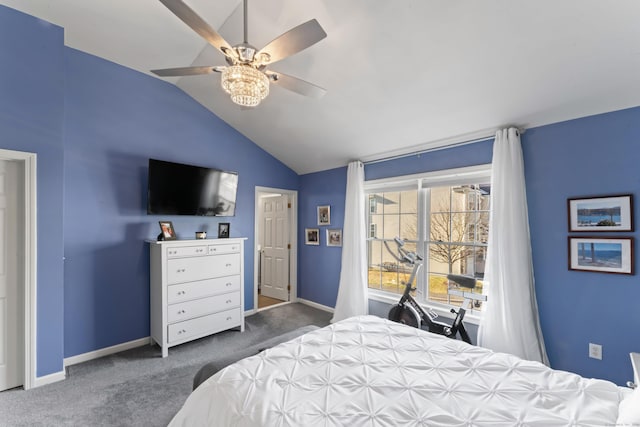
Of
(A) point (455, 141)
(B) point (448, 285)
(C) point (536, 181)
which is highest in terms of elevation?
(A) point (455, 141)

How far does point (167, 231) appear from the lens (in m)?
3.19

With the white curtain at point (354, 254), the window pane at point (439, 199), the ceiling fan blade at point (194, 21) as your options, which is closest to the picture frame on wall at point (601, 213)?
the window pane at point (439, 199)

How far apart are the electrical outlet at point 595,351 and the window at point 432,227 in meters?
0.95

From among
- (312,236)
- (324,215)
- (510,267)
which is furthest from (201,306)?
(510,267)

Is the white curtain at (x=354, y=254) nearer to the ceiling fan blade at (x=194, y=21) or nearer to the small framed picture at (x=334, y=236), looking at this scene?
the small framed picture at (x=334, y=236)

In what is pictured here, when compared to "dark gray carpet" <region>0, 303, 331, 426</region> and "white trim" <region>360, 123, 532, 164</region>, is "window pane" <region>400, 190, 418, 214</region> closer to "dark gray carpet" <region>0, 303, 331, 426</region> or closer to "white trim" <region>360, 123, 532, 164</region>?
"white trim" <region>360, 123, 532, 164</region>

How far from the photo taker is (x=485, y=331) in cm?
272

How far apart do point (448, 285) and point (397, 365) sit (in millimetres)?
2176

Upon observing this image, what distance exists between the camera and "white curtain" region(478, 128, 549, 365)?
2.51m

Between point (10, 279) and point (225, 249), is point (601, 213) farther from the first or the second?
point (10, 279)

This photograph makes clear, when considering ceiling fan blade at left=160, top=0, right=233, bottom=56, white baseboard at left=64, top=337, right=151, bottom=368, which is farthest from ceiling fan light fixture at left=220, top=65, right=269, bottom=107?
white baseboard at left=64, top=337, right=151, bottom=368

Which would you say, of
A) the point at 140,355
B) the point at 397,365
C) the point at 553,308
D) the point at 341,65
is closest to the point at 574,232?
the point at 553,308

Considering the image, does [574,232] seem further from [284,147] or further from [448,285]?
[284,147]

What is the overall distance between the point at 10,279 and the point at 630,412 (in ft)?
13.0
